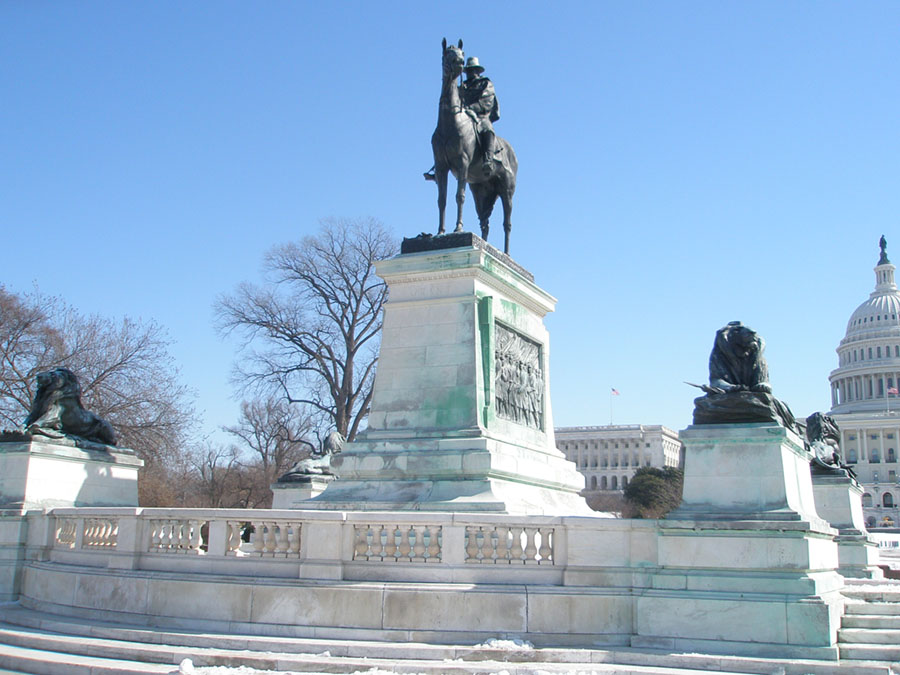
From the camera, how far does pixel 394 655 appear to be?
9859 millimetres

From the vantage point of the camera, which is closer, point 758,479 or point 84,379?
point 758,479

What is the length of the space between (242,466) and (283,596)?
4929cm

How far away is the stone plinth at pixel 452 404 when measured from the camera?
Result: 45.6 ft

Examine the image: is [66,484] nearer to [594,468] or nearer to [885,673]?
[885,673]

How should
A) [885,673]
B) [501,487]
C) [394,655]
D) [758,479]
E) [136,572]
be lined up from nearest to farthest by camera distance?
[885,673]
[394,655]
[758,479]
[136,572]
[501,487]

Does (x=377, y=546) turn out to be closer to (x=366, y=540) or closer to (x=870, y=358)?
(x=366, y=540)

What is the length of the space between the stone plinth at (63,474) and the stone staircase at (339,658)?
5479mm

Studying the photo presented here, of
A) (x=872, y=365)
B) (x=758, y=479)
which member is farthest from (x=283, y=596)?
(x=872, y=365)

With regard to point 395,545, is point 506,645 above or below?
below

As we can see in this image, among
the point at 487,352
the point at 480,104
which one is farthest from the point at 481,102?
the point at 487,352

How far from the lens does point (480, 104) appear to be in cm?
1759

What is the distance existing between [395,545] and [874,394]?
6643 inches

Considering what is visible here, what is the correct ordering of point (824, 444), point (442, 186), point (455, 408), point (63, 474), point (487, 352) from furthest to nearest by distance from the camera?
point (824, 444) → point (442, 186) → point (63, 474) → point (487, 352) → point (455, 408)

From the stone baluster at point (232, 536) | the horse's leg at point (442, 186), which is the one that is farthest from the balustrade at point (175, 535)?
the horse's leg at point (442, 186)
